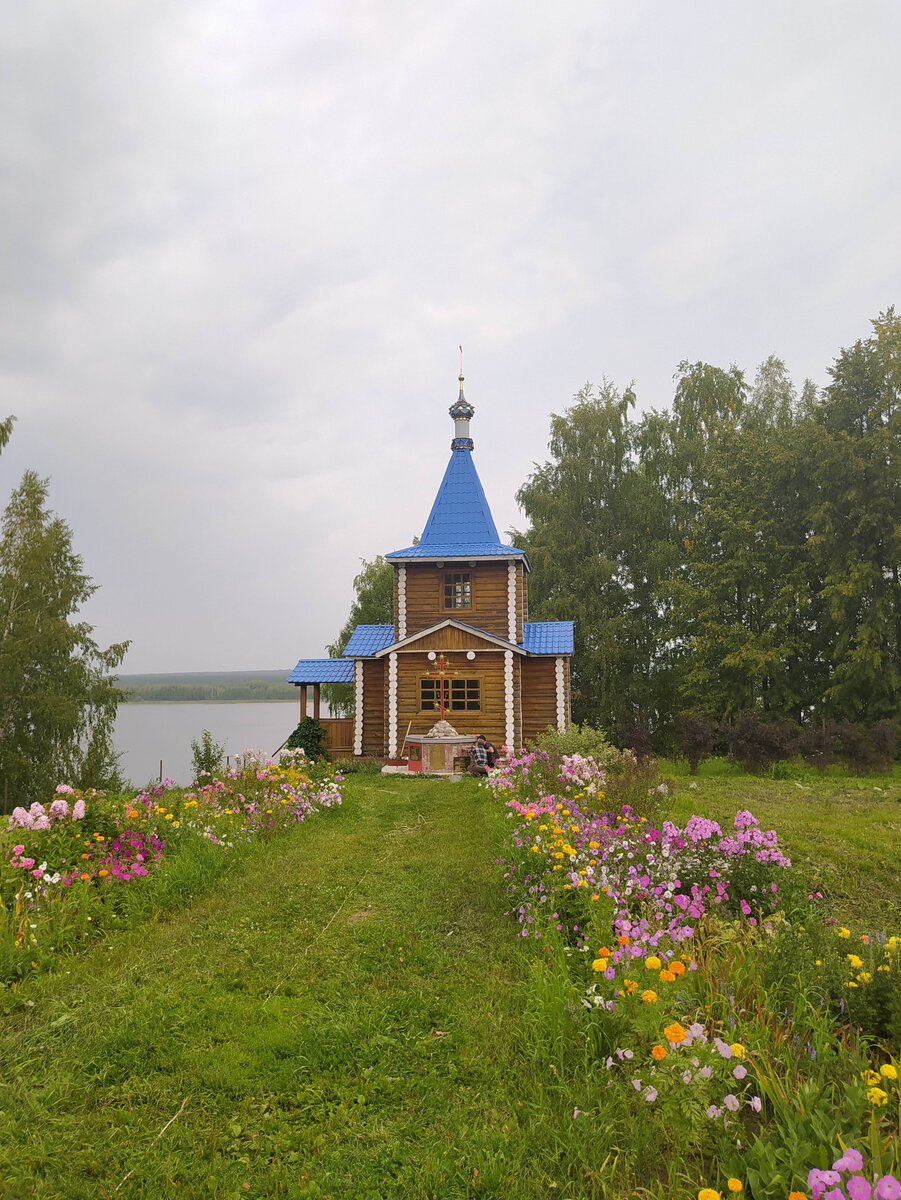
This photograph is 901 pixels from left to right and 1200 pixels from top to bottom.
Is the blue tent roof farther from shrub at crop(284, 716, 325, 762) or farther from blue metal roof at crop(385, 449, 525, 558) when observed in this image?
blue metal roof at crop(385, 449, 525, 558)

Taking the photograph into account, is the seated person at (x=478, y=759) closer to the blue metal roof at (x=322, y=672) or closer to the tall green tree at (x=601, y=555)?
the blue metal roof at (x=322, y=672)

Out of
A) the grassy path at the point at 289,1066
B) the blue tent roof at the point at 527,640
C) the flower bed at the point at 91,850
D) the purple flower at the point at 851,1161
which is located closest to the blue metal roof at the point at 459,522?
the blue tent roof at the point at 527,640

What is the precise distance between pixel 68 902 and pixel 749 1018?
4.76 m

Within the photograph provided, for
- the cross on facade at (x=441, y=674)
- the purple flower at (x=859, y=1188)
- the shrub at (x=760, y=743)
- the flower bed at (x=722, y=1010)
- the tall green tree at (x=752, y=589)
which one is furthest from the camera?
the tall green tree at (x=752, y=589)

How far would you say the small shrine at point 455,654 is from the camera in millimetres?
18109

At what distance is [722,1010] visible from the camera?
3064mm

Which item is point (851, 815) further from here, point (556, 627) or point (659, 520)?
point (659, 520)

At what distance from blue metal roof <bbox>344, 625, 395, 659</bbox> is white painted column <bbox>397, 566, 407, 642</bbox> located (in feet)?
2.24

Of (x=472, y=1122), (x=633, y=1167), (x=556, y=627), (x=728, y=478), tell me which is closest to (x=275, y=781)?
(x=472, y=1122)

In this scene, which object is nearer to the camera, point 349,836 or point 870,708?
point 349,836

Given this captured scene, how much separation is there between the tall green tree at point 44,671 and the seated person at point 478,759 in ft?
37.1

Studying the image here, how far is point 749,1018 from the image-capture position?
3170 millimetres

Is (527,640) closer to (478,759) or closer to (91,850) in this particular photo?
(478,759)

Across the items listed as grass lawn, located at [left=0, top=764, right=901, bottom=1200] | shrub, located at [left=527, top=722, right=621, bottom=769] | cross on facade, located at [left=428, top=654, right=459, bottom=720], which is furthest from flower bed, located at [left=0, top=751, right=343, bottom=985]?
cross on facade, located at [left=428, top=654, right=459, bottom=720]
